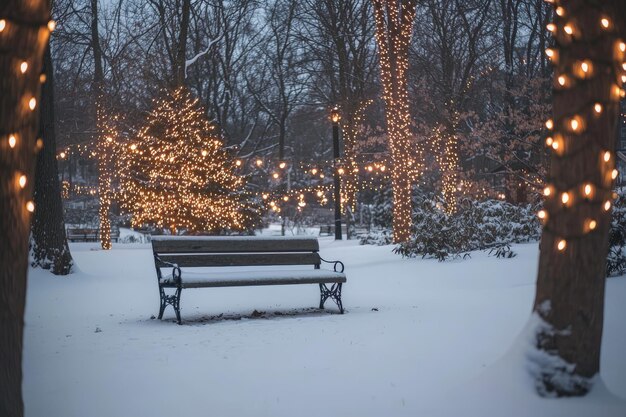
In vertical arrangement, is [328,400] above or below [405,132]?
below

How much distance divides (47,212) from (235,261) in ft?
14.9

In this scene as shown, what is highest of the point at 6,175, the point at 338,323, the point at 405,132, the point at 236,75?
the point at 236,75

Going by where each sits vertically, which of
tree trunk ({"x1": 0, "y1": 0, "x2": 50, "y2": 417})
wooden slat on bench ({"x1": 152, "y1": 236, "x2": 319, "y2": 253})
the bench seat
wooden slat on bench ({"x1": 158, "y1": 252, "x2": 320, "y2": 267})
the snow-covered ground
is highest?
tree trunk ({"x1": 0, "y1": 0, "x2": 50, "y2": 417})

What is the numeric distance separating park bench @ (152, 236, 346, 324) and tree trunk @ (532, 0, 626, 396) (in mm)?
4446

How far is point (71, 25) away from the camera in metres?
24.2

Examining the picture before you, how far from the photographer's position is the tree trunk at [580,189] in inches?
153

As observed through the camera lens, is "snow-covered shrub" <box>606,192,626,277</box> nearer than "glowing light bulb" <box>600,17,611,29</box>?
No

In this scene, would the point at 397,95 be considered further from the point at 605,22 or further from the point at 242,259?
the point at 605,22

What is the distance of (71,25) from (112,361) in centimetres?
2216

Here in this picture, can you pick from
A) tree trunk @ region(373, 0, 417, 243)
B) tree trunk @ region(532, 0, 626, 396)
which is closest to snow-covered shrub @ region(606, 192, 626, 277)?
tree trunk @ region(532, 0, 626, 396)

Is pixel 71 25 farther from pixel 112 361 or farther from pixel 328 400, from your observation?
pixel 328 400

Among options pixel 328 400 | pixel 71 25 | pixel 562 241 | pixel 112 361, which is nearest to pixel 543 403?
pixel 562 241

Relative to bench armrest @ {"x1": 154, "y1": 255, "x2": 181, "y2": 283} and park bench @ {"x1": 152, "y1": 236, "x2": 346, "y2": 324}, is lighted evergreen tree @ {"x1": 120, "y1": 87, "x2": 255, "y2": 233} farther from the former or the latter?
bench armrest @ {"x1": 154, "y1": 255, "x2": 181, "y2": 283}

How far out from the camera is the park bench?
7.62 metres
